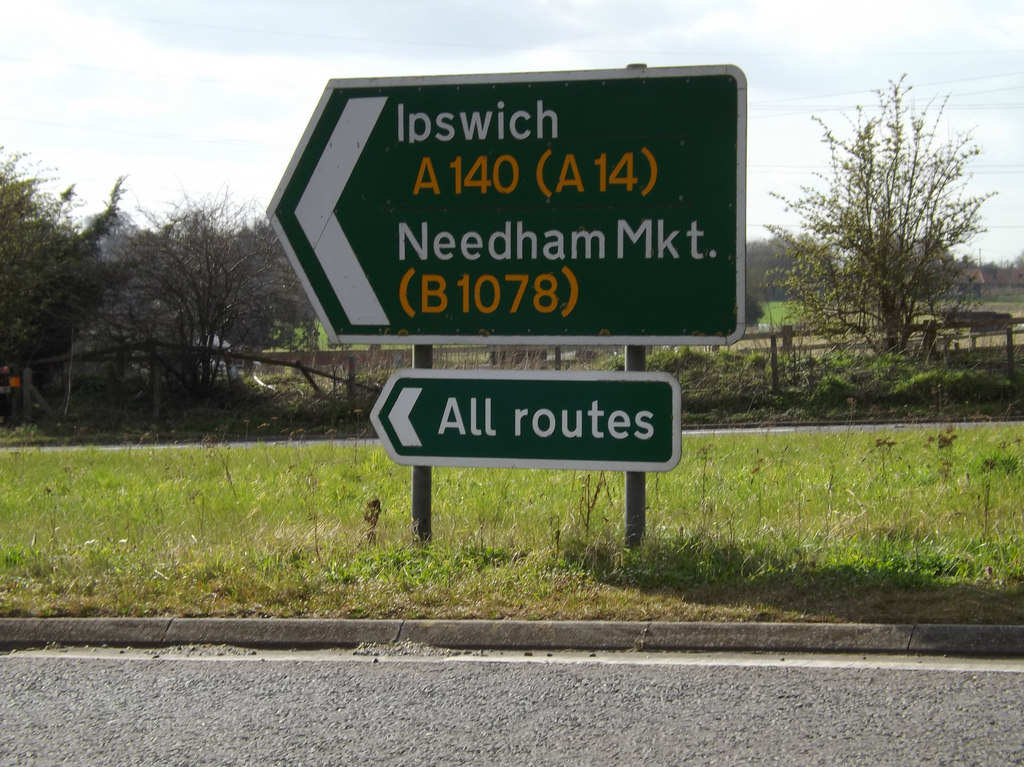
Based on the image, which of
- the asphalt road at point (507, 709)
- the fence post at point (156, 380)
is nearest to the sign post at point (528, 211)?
the asphalt road at point (507, 709)

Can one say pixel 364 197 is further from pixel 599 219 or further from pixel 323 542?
pixel 323 542

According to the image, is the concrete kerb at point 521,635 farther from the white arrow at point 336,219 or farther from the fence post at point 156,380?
the fence post at point 156,380

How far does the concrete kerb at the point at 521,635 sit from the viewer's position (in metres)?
4.92

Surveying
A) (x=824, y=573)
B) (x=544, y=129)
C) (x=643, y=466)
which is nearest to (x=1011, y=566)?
(x=824, y=573)

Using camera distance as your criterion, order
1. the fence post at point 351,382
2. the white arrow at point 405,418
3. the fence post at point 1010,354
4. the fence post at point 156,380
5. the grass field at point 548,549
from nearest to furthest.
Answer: the grass field at point 548,549 < the white arrow at point 405,418 < the fence post at point 1010,354 < the fence post at point 156,380 < the fence post at point 351,382

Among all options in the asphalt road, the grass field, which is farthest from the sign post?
the asphalt road

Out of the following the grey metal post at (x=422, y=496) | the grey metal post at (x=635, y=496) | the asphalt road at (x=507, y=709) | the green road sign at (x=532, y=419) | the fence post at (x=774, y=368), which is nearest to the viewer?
the asphalt road at (x=507, y=709)

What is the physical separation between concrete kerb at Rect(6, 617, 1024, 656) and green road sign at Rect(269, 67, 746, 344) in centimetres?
189

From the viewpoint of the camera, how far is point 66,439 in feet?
66.5

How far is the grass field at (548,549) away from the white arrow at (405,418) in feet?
2.04

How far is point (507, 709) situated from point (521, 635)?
87 cm

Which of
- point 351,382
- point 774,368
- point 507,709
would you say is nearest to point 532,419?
point 507,709

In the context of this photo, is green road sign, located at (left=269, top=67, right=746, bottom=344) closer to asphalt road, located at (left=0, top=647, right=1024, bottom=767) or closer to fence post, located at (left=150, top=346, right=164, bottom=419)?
asphalt road, located at (left=0, top=647, right=1024, bottom=767)

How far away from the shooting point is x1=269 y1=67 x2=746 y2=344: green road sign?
6.28 meters
